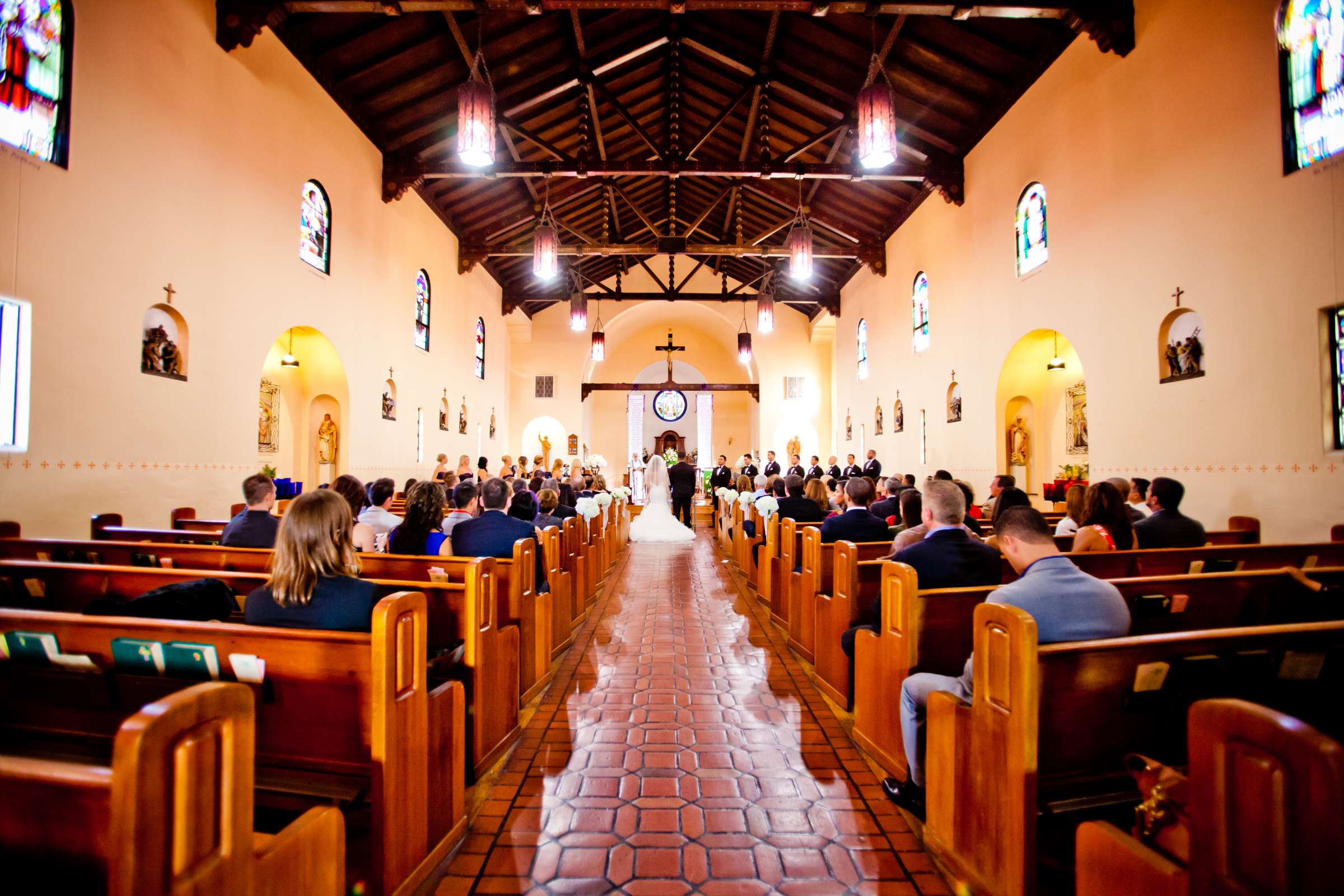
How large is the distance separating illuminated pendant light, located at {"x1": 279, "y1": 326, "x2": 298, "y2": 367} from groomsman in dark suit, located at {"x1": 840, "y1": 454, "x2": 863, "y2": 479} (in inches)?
327

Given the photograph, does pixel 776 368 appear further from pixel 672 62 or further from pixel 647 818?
pixel 647 818

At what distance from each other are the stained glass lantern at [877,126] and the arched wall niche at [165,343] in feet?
18.8

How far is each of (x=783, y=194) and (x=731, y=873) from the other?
11.6 metres

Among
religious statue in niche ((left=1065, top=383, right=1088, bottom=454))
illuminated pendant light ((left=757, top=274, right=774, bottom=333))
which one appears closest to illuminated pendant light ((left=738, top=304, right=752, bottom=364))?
illuminated pendant light ((left=757, top=274, right=774, bottom=333))

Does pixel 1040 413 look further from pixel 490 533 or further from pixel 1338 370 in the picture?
pixel 490 533

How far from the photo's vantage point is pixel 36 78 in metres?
4.06

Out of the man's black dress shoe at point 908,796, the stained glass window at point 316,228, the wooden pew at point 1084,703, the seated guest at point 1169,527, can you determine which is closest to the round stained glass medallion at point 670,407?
the stained glass window at point 316,228

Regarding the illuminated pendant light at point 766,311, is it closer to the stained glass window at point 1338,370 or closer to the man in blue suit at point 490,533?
the stained glass window at point 1338,370

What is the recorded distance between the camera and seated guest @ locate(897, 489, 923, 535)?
135 inches

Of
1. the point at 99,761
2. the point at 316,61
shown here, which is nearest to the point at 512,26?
the point at 316,61

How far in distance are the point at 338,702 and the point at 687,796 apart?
1.32 metres

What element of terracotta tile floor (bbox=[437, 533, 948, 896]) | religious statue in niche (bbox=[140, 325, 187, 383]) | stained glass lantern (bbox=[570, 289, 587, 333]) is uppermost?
stained glass lantern (bbox=[570, 289, 587, 333])

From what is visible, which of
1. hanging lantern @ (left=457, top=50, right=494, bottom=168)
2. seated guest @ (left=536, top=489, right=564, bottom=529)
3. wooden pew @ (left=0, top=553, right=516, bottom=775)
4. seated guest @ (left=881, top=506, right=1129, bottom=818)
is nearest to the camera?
seated guest @ (left=881, top=506, right=1129, bottom=818)

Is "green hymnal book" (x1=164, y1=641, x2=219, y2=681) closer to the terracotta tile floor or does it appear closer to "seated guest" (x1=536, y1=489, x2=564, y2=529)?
the terracotta tile floor
